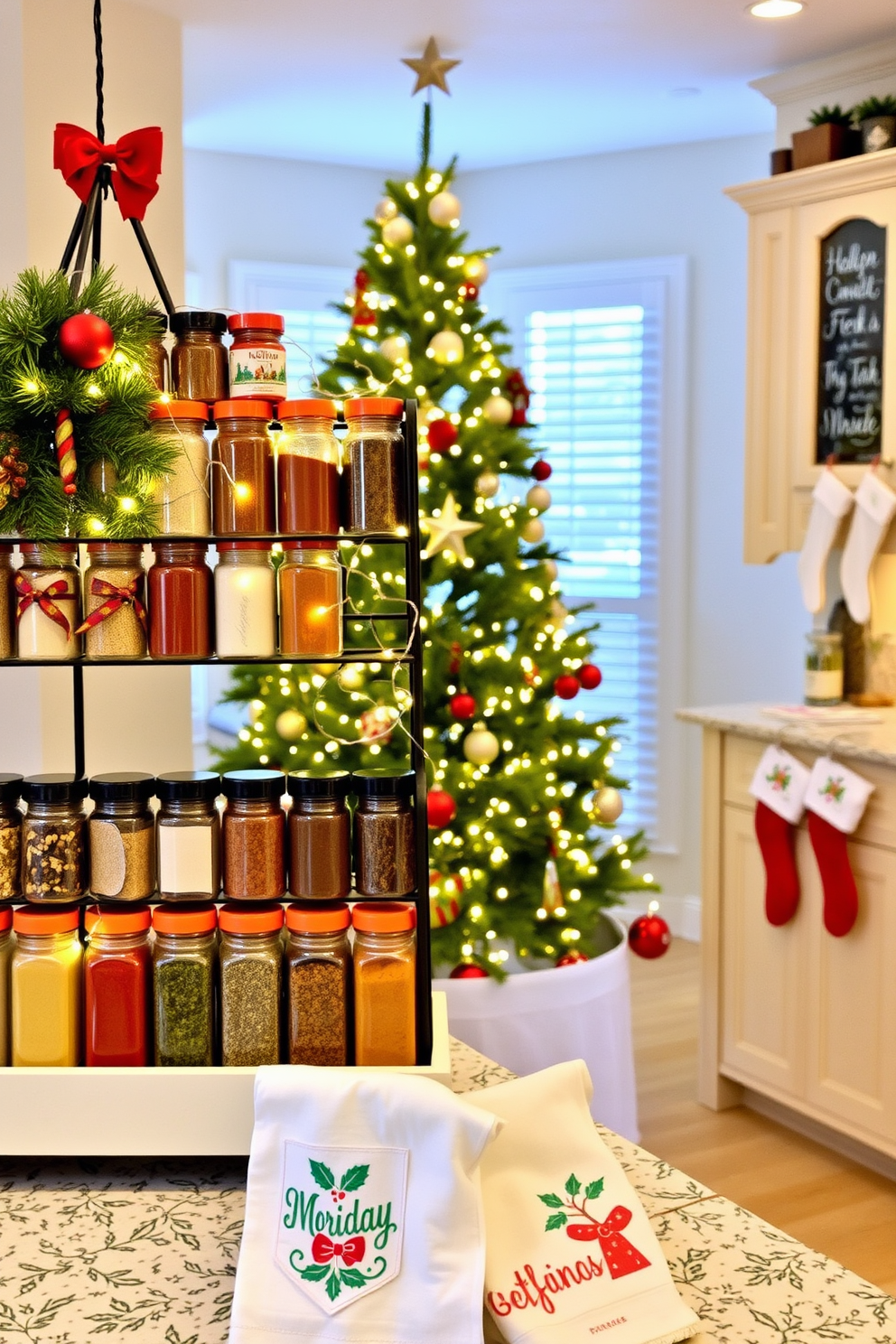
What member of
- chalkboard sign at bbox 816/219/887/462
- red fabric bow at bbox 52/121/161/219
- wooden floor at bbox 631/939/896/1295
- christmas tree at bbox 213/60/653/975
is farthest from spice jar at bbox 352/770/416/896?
chalkboard sign at bbox 816/219/887/462

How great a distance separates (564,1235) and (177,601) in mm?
729

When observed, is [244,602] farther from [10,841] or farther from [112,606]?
[10,841]

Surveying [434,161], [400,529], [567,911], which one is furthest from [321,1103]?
[434,161]

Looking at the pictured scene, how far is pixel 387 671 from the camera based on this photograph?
3.12 meters

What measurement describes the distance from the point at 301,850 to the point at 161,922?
158 millimetres

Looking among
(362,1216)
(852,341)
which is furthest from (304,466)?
(852,341)

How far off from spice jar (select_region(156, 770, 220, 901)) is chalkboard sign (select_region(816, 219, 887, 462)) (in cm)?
238

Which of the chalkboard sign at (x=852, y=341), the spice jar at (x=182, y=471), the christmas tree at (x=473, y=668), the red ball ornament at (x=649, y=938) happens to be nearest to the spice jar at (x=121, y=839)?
the spice jar at (x=182, y=471)

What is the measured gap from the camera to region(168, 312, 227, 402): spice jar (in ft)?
4.67

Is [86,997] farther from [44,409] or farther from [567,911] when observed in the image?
[567,911]

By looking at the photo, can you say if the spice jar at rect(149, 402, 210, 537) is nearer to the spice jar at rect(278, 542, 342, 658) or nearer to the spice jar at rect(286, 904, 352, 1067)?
the spice jar at rect(278, 542, 342, 658)

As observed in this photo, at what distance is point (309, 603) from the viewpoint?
141cm

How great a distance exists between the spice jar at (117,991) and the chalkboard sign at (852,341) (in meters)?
2.46

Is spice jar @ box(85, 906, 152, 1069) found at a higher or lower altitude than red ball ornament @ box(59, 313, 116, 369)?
lower
